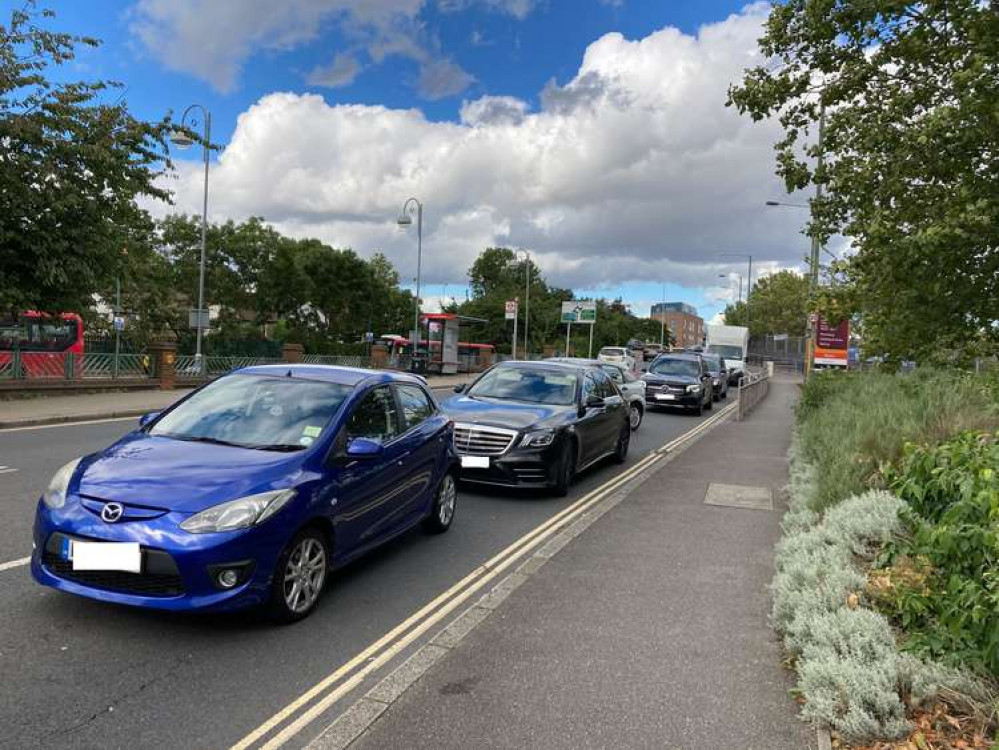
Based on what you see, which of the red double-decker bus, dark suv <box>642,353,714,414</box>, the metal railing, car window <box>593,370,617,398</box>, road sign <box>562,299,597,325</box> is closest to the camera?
car window <box>593,370,617,398</box>

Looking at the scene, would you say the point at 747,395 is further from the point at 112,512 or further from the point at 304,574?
the point at 112,512

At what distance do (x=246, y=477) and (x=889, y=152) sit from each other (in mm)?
9899

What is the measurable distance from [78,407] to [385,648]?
15.3 m

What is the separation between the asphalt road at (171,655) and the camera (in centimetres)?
329

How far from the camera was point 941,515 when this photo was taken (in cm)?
363

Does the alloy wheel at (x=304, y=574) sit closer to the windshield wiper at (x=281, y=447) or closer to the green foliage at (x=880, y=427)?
the windshield wiper at (x=281, y=447)

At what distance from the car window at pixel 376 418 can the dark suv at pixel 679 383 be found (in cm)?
1600

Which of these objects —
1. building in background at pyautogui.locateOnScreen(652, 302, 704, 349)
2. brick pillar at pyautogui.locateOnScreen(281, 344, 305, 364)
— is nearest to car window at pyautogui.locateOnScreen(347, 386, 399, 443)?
brick pillar at pyautogui.locateOnScreen(281, 344, 305, 364)

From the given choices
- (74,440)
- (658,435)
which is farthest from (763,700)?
(658,435)

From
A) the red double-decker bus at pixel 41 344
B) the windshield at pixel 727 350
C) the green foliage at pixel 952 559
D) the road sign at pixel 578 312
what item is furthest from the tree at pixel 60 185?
the road sign at pixel 578 312

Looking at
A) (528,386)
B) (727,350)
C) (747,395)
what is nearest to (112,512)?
(528,386)

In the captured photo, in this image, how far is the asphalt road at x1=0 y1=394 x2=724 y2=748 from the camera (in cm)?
329

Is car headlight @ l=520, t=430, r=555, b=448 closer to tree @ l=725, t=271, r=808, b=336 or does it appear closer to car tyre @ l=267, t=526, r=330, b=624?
car tyre @ l=267, t=526, r=330, b=624

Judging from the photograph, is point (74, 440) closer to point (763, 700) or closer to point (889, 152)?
point (763, 700)
